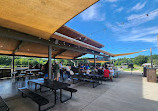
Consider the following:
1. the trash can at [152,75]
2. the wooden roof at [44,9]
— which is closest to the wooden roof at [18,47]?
the wooden roof at [44,9]

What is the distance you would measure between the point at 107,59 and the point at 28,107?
45.1 feet

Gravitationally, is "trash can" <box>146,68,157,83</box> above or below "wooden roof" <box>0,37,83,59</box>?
below

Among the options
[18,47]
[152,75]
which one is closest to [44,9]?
[18,47]

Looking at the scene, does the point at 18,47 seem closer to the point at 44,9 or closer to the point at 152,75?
the point at 44,9

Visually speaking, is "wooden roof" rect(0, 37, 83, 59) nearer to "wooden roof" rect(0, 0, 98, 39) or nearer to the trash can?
"wooden roof" rect(0, 0, 98, 39)

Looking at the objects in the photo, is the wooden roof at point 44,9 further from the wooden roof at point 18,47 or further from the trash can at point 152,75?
the trash can at point 152,75

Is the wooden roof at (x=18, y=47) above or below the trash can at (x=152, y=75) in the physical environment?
above

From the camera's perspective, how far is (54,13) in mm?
1912

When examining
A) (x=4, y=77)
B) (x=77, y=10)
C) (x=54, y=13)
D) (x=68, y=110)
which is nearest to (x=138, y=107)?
(x=68, y=110)

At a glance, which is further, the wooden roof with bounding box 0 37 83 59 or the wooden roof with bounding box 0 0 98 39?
the wooden roof with bounding box 0 37 83 59

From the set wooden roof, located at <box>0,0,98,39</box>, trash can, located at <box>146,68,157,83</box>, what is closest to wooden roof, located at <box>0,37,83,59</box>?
wooden roof, located at <box>0,0,98,39</box>

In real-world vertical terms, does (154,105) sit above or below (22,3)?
below

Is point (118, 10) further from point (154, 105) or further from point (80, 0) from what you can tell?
point (154, 105)

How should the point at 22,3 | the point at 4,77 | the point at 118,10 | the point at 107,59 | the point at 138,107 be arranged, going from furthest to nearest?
1. the point at 107,59
2. the point at 4,77
3. the point at 118,10
4. the point at 138,107
5. the point at 22,3
